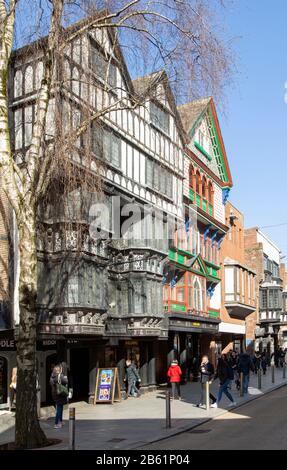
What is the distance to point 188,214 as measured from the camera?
33625mm

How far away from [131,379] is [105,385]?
8.16 ft

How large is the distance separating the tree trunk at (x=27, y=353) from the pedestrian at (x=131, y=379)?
41.6 feet

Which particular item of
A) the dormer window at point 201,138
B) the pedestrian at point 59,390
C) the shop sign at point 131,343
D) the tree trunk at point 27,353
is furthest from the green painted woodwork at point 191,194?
the tree trunk at point 27,353

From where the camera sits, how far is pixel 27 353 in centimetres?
1288

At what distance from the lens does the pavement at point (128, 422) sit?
14.3 metres

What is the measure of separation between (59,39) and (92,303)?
10788 mm

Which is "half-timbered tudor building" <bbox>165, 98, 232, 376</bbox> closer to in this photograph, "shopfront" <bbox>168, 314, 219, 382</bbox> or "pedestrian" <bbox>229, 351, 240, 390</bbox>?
"shopfront" <bbox>168, 314, 219, 382</bbox>

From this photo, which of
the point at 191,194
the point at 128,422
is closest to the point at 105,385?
the point at 128,422

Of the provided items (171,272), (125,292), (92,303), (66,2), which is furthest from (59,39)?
(171,272)

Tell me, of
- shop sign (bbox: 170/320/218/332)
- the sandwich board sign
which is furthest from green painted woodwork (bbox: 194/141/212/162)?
the sandwich board sign

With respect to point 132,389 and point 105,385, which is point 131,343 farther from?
point 105,385
